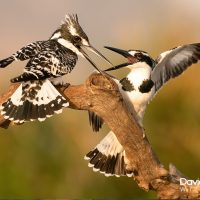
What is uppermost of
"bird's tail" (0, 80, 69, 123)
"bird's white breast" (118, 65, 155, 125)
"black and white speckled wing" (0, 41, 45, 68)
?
"black and white speckled wing" (0, 41, 45, 68)

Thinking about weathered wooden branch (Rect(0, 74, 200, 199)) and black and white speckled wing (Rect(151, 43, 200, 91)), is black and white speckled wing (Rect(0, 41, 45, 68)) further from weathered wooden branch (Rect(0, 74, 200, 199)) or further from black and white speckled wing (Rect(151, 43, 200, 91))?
black and white speckled wing (Rect(151, 43, 200, 91))

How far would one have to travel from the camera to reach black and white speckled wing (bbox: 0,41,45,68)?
616cm

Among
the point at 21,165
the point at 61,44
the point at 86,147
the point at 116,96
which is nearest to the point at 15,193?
the point at 21,165

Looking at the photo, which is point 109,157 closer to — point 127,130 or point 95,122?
point 95,122

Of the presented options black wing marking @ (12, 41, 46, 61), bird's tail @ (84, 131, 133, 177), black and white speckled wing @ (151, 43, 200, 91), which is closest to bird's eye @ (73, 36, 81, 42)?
black wing marking @ (12, 41, 46, 61)

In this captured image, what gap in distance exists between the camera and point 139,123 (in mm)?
6199

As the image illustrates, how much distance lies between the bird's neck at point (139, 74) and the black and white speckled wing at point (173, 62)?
0.67 feet

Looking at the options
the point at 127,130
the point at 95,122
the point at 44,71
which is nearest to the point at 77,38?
the point at 44,71

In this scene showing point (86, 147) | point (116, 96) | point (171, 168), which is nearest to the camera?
point (116, 96)

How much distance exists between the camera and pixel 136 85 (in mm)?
6332

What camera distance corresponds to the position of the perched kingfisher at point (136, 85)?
20.8 feet

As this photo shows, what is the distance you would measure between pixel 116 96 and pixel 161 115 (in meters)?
5.00

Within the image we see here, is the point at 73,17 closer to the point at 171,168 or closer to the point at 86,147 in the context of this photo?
the point at 171,168

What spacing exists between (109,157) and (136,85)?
746mm
